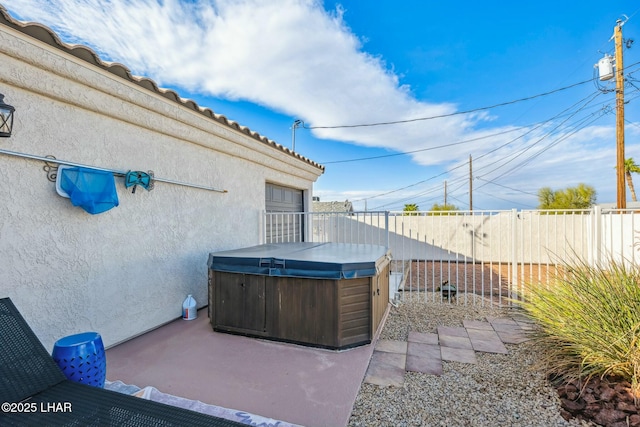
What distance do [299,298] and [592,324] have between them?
368 cm

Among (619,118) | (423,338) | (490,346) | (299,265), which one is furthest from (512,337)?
(619,118)

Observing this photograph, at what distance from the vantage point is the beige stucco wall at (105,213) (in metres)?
3.30

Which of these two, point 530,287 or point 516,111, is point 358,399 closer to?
point 530,287

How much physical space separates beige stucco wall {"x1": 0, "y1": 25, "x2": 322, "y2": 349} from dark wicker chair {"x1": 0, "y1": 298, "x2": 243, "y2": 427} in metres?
1.17

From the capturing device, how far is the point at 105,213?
4234 millimetres

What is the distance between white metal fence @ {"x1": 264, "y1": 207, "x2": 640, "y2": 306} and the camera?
22.0 feet

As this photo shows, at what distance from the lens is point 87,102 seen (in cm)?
391

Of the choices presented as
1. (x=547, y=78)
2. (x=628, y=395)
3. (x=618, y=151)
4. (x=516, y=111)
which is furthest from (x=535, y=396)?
(x=516, y=111)

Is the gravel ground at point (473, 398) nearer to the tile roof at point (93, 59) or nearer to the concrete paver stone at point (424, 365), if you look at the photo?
the concrete paver stone at point (424, 365)

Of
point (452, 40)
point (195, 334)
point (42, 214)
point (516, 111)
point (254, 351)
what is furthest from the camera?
point (516, 111)

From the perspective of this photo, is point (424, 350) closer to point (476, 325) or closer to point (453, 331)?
point (453, 331)

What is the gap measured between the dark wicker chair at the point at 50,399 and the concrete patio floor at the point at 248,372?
3.50 feet

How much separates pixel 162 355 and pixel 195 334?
2.56 ft

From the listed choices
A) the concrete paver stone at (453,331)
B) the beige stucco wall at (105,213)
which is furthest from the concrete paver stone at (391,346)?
the beige stucco wall at (105,213)
